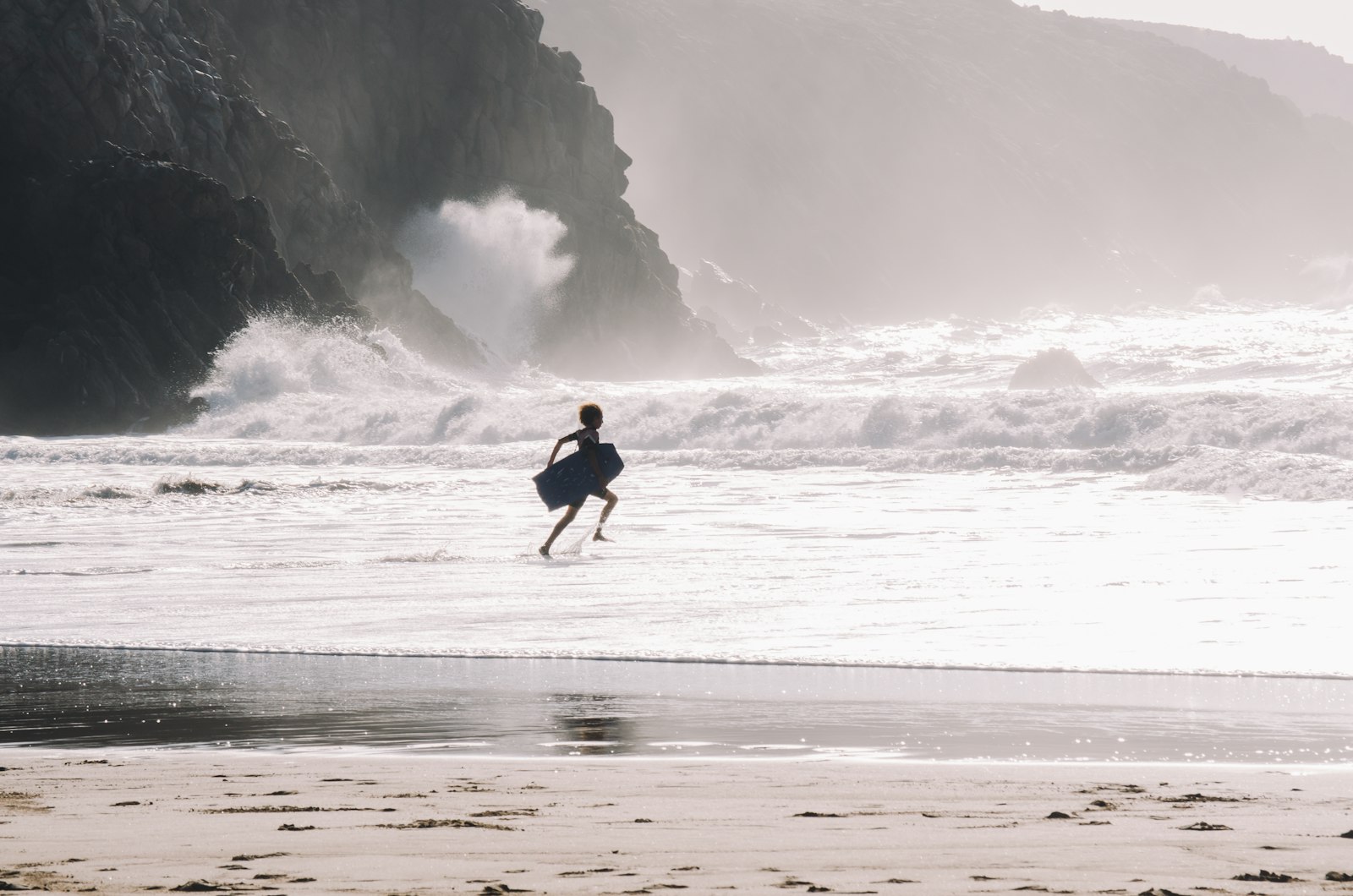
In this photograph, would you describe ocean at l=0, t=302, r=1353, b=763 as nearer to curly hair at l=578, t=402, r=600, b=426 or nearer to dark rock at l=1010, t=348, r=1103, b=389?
curly hair at l=578, t=402, r=600, b=426

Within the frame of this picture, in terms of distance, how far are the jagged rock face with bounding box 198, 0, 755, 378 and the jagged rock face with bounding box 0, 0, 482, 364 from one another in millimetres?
6423

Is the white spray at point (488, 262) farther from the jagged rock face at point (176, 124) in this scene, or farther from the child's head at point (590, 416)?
the child's head at point (590, 416)

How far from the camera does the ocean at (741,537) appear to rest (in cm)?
774

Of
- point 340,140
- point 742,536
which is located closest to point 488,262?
point 340,140

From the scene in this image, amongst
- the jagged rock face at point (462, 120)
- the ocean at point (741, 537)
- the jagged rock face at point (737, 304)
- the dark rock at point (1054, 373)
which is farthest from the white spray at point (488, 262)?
the jagged rock face at point (737, 304)

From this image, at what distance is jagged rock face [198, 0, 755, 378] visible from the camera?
64000mm

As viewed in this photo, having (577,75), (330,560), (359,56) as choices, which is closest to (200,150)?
(359,56)

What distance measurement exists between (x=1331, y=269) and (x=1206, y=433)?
174 meters

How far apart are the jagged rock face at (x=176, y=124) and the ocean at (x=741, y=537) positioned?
14955 mm

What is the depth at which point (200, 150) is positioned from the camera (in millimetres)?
49281

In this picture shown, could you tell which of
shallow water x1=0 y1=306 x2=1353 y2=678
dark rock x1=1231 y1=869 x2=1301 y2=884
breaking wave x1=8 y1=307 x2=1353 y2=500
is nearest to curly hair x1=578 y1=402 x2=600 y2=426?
shallow water x1=0 y1=306 x2=1353 y2=678

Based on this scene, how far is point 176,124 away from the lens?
4828cm

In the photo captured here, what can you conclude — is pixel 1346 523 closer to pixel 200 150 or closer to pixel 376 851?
pixel 376 851

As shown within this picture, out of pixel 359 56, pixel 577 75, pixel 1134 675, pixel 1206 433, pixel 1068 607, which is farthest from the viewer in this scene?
pixel 577 75
